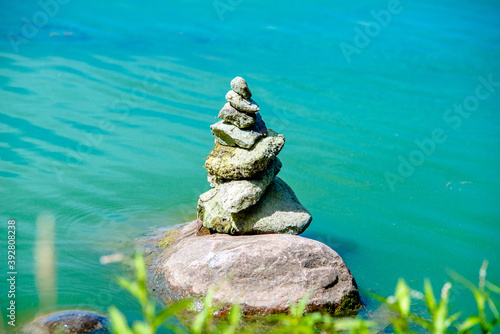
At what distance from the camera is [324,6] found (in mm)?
19078

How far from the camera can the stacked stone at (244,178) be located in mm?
5738

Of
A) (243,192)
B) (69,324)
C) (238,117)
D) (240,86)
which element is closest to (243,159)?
(243,192)

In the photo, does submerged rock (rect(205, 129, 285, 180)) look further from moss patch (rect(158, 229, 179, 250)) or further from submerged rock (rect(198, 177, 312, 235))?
moss patch (rect(158, 229, 179, 250))

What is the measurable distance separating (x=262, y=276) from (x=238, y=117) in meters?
1.73

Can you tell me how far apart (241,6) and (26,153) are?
38.4 feet

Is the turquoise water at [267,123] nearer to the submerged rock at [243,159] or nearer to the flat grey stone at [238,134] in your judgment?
the submerged rock at [243,159]

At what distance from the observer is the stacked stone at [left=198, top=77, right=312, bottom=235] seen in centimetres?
574

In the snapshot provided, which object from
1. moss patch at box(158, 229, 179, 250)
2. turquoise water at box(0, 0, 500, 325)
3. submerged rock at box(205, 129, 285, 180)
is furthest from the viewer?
turquoise water at box(0, 0, 500, 325)

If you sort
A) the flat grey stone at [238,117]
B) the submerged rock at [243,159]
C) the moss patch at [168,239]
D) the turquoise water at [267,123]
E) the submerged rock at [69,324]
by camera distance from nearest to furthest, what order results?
1. the submerged rock at [69,324]
2. the submerged rock at [243,159]
3. the flat grey stone at [238,117]
4. the moss patch at [168,239]
5. the turquoise water at [267,123]

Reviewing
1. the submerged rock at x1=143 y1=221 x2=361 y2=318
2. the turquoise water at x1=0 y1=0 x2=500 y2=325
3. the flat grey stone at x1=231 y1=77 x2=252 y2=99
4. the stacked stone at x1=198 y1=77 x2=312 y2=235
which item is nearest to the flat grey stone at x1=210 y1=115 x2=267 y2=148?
the stacked stone at x1=198 y1=77 x2=312 y2=235

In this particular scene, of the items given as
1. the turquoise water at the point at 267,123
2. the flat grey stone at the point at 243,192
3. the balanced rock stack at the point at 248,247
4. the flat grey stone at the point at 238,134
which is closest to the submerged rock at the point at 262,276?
the balanced rock stack at the point at 248,247

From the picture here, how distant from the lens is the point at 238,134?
19.1 ft

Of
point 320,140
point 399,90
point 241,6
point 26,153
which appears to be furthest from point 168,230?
point 241,6

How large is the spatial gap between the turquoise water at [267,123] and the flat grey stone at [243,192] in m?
1.47
